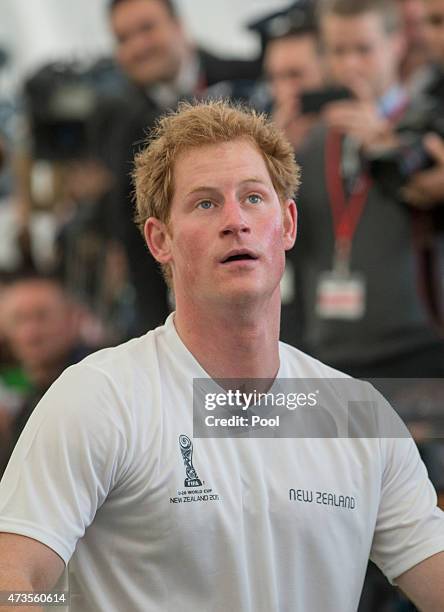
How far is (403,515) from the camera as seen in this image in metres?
2.56

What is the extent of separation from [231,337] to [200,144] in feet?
1.26

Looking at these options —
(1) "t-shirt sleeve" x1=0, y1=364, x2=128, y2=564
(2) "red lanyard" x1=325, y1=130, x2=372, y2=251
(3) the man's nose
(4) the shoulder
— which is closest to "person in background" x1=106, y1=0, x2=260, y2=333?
(2) "red lanyard" x1=325, y1=130, x2=372, y2=251

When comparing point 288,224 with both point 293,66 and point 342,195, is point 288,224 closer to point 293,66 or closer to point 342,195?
point 342,195

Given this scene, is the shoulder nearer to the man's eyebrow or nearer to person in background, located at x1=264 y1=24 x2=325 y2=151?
the man's eyebrow

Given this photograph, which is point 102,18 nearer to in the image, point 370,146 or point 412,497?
point 370,146

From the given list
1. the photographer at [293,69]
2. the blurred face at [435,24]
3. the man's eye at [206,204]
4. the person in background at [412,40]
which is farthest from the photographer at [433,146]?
the man's eye at [206,204]

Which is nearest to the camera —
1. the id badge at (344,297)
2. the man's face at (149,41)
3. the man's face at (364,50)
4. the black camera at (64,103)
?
the id badge at (344,297)

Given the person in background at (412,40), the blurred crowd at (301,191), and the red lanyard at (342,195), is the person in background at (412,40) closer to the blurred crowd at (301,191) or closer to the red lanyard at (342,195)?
the blurred crowd at (301,191)

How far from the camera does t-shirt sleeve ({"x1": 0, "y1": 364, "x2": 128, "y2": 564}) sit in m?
2.20

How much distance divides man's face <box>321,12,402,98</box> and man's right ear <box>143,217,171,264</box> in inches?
84.6

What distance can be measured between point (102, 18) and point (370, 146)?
11.6 ft

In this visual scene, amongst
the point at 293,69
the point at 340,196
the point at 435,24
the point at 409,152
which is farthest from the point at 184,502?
the point at 293,69

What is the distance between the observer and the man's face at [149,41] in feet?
16.6

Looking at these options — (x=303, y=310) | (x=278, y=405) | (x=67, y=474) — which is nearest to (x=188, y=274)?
(x=278, y=405)
